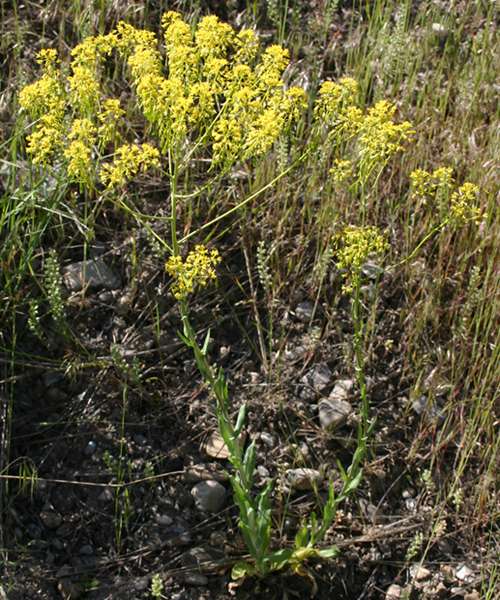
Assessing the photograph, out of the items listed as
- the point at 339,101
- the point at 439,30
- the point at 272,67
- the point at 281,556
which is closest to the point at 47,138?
the point at 272,67

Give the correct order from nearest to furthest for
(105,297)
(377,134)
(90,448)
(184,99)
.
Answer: (184,99) < (377,134) < (90,448) < (105,297)

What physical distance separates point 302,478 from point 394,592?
1.71 ft

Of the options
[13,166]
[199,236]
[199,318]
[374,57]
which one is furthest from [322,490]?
[374,57]

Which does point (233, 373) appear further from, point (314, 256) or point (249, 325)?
point (314, 256)

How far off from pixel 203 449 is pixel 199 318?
1.93 feet

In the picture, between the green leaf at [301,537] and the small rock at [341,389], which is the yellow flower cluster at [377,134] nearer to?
the small rock at [341,389]

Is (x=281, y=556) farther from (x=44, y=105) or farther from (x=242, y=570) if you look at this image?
(x=44, y=105)

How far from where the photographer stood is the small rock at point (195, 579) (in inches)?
123

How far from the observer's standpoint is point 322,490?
3.35 meters

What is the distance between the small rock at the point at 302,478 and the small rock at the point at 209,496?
26 cm

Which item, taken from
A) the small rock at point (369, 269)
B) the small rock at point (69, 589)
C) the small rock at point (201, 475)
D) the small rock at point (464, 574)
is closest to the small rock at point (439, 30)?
the small rock at point (369, 269)

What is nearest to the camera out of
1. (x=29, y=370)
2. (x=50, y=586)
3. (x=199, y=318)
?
(x=50, y=586)

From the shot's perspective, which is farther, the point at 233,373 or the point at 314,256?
the point at 314,256

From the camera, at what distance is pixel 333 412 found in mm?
3447
